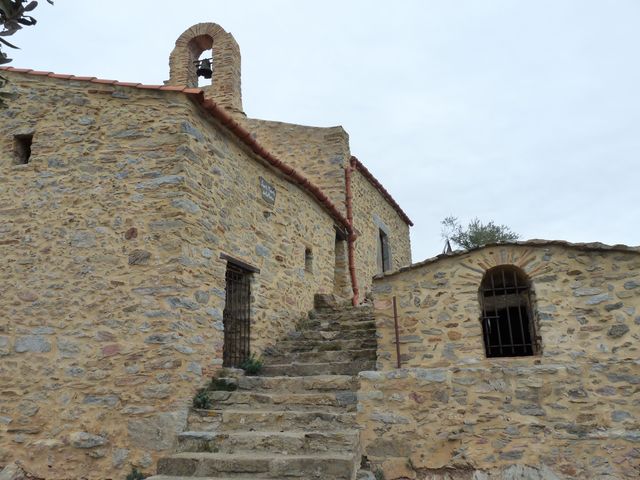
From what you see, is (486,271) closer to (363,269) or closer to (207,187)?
(207,187)

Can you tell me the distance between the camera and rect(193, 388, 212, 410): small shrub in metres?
5.96

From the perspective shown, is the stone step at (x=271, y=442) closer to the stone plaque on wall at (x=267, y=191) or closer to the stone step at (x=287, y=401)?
the stone step at (x=287, y=401)

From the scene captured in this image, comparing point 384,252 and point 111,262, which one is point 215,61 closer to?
point 111,262

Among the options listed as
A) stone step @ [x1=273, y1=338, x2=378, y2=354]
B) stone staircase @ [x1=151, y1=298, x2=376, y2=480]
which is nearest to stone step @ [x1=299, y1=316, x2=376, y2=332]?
stone step @ [x1=273, y1=338, x2=378, y2=354]

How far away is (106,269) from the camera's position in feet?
20.2

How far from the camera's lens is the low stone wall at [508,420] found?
5.55 metres

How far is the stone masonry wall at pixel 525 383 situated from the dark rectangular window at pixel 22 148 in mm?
5107

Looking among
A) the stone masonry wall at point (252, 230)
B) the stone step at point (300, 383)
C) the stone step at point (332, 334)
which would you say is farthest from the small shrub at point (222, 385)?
the stone step at point (332, 334)

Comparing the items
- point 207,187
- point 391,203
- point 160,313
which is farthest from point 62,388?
point 391,203

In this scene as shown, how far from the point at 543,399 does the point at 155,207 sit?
4.84m

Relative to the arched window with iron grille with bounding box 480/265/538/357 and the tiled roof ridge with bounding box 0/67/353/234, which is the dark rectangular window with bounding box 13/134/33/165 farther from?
the arched window with iron grille with bounding box 480/265/538/357

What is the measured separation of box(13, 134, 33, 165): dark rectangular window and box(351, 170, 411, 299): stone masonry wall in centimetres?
708

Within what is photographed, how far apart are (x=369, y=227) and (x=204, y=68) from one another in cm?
555

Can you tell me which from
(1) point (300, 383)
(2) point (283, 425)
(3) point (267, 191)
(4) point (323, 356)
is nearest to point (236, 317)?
(4) point (323, 356)
